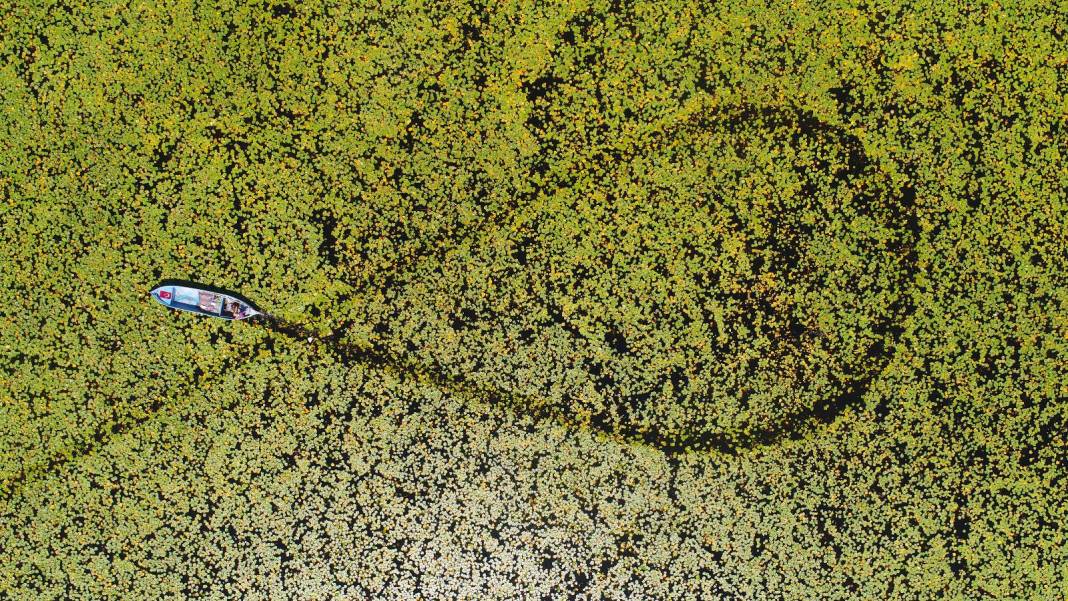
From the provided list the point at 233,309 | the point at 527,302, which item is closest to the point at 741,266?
the point at 527,302

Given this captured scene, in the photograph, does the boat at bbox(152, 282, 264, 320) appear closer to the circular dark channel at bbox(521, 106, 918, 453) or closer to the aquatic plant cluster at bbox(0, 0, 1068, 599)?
the aquatic plant cluster at bbox(0, 0, 1068, 599)

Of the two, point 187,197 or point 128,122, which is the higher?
point 128,122

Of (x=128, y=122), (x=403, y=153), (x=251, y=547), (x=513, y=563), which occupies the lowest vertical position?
(x=251, y=547)

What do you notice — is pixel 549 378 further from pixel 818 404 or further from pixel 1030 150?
pixel 1030 150

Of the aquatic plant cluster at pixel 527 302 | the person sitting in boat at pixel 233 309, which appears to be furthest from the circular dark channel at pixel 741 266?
the person sitting in boat at pixel 233 309

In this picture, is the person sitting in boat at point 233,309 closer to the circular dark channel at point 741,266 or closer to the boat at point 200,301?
the boat at point 200,301

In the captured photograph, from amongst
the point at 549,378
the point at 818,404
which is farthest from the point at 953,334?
the point at 549,378
